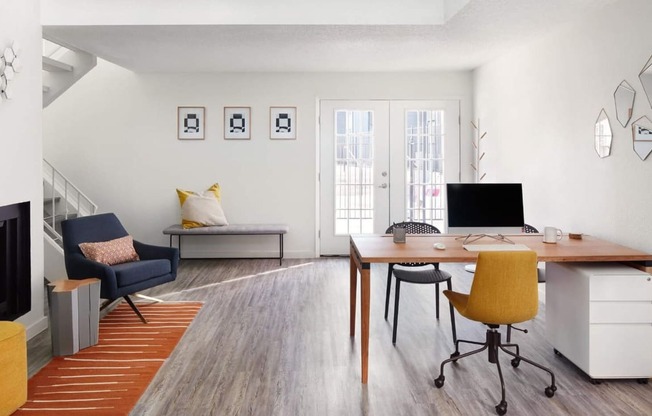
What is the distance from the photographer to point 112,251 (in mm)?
4469

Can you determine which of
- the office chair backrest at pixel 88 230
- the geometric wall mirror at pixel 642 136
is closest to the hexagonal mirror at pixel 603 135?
the geometric wall mirror at pixel 642 136

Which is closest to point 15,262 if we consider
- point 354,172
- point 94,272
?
point 94,272

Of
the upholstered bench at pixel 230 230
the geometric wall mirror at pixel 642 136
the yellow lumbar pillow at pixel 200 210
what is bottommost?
the upholstered bench at pixel 230 230

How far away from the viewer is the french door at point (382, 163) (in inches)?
276

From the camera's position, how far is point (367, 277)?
3039mm

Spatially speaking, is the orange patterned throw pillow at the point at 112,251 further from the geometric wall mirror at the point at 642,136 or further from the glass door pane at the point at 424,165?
the geometric wall mirror at the point at 642,136

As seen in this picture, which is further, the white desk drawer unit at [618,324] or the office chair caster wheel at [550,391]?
the white desk drawer unit at [618,324]

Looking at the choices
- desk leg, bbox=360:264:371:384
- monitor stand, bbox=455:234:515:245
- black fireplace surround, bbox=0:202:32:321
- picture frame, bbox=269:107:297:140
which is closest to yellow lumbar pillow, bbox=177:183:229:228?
picture frame, bbox=269:107:297:140

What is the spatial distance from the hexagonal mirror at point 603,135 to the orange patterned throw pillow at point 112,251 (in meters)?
3.97

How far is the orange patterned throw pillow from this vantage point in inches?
170

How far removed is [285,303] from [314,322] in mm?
657

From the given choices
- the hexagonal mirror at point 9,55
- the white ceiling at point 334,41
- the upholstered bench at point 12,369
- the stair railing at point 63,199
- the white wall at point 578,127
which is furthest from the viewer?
the stair railing at point 63,199

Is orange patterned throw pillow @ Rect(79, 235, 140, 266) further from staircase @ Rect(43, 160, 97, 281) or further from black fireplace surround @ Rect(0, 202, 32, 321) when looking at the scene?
staircase @ Rect(43, 160, 97, 281)

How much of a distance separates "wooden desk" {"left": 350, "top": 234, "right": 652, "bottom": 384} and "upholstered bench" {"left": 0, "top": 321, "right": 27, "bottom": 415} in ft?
6.07
